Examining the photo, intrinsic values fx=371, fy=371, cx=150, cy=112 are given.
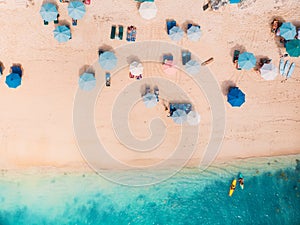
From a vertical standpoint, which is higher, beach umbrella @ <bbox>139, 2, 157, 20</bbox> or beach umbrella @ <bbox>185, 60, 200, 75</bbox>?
beach umbrella @ <bbox>139, 2, 157, 20</bbox>

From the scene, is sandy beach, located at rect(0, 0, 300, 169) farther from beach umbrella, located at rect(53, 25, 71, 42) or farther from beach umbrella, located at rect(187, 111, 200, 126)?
beach umbrella, located at rect(53, 25, 71, 42)

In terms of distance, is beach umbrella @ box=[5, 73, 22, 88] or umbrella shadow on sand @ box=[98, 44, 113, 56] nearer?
beach umbrella @ box=[5, 73, 22, 88]

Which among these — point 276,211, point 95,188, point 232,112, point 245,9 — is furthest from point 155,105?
point 276,211

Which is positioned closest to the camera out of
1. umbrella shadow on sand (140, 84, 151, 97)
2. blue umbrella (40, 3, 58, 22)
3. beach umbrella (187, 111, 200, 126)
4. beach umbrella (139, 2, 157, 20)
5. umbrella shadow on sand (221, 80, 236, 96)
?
blue umbrella (40, 3, 58, 22)

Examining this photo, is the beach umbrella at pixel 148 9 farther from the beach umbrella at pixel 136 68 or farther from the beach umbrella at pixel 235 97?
the beach umbrella at pixel 235 97

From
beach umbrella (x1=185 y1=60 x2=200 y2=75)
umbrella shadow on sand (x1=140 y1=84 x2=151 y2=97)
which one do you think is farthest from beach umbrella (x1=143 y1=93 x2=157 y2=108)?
beach umbrella (x1=185 y1=60 x2=200 y2=75)

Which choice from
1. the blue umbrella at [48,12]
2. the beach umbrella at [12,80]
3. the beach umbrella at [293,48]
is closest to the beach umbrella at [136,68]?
the blue umbrella at [48,12]

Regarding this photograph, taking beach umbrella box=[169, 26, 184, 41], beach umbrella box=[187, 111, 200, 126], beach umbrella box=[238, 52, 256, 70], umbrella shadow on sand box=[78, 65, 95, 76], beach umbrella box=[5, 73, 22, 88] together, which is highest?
Answer: beach umbrella box=[169, 26, 184, 41]
